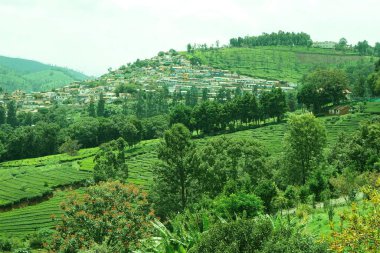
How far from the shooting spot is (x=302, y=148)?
39656 mm

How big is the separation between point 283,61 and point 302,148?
146312 mm

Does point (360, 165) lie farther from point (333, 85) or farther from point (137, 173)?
point (333, 85)

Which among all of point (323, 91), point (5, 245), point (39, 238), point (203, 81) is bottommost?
point (39, 238)

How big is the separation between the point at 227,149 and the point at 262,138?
33637 millimetres

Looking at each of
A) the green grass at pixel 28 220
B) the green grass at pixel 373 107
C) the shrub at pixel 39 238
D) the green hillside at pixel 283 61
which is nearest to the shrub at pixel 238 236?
the shrub at pixel 39 238

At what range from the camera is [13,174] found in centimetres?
6644

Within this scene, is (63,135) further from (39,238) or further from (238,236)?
(238,236)

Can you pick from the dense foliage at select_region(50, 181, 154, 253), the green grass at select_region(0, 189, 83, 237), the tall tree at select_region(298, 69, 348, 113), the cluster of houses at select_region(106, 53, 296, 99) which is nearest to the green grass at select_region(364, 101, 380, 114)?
the tall tree at select_region(298, 69, 348, 113)

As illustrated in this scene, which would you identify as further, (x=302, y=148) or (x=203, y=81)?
(x=203, y=81)

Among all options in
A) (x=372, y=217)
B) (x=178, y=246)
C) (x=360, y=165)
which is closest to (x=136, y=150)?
(x=360, y=165)

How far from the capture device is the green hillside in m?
169

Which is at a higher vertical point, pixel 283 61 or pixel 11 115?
pixel 283 61

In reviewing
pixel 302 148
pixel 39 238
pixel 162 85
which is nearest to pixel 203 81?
pixel 162 85

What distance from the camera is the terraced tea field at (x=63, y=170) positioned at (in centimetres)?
4194
